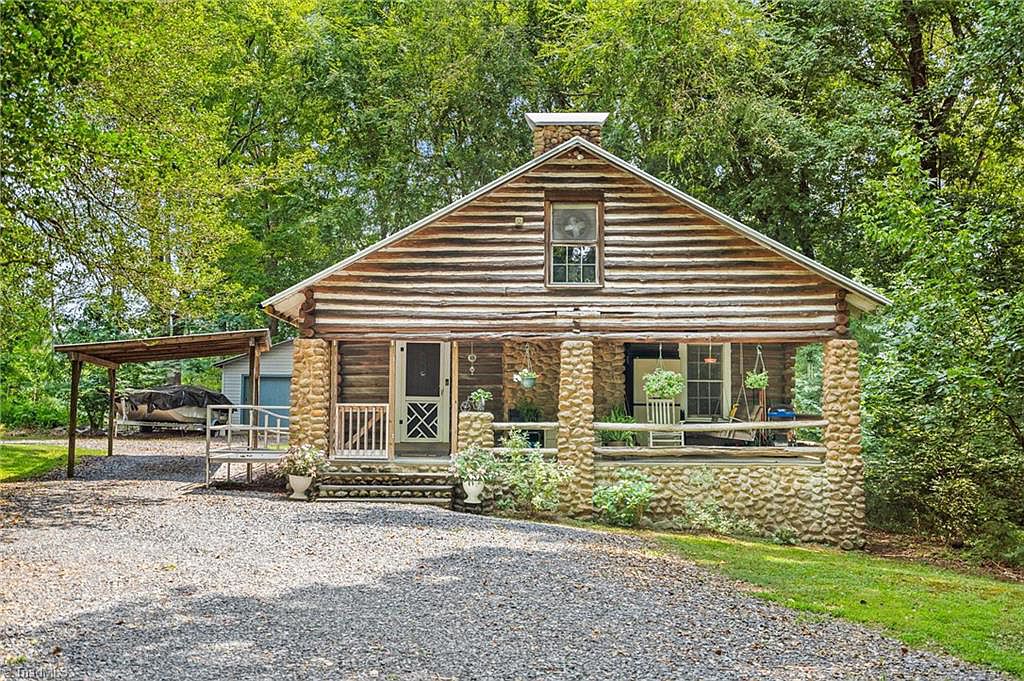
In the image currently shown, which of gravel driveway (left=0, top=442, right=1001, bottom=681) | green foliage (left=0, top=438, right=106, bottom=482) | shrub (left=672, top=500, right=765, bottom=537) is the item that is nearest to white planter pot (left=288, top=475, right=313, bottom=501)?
gravel driveway (left=0, top=442, right=1001, bottom=681)

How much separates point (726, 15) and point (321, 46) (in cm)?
1326

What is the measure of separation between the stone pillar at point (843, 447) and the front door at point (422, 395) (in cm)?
752

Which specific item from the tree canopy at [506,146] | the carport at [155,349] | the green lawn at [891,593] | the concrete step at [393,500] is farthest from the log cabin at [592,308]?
the carport at [155,349]

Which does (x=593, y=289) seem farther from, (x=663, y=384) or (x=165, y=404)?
(x=165, y=404)

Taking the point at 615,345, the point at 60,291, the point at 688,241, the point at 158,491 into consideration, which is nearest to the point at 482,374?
the point at 615,345

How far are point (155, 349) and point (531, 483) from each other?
330 inches

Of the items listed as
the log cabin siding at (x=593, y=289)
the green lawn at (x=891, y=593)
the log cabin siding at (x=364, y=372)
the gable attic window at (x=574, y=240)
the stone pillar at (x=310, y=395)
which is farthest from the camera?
the log cabin siding at (x=364, y=372)

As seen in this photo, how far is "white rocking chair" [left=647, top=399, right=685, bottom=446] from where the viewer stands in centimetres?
1658

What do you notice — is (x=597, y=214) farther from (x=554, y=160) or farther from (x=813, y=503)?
(x=813, y=503)

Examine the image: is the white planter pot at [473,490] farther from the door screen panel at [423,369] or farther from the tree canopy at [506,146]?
the tree canopy at [506,146]

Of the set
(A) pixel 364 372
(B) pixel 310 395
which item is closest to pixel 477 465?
(B) pixel 310 395

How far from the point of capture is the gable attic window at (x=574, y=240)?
15.3 meters

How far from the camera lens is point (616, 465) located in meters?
14.6

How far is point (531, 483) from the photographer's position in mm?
14312
